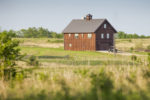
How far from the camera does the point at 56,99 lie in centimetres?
462

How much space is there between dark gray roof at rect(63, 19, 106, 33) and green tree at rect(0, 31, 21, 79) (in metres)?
36.8

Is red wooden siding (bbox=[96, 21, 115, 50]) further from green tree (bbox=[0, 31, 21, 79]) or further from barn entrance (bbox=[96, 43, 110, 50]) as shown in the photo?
green tree (bbox=[0, 31, 21, 79])

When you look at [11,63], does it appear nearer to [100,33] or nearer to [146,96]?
[146,96]

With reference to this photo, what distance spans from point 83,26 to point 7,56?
39489 mm

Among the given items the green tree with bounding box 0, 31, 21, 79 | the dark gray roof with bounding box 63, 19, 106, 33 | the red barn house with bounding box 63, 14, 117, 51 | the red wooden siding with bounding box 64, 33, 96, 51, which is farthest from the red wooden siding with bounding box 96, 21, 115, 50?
the green tree with bounding box 0, 31, 21, 79

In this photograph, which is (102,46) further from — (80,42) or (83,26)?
(83,26)

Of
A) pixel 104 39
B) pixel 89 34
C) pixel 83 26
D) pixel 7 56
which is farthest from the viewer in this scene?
pixel 83 26

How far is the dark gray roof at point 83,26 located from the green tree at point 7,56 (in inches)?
1451

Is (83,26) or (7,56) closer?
(7,56)

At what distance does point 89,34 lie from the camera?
4678 cm

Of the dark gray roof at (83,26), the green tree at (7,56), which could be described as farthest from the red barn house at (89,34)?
the green tree at (7,56)

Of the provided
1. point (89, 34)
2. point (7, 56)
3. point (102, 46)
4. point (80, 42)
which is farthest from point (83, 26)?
point (7, 56)

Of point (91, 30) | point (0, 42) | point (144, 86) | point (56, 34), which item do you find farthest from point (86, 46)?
point (56, 34)

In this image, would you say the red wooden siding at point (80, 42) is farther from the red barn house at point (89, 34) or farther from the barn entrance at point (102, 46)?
the barn entrance at point (102, 46)
